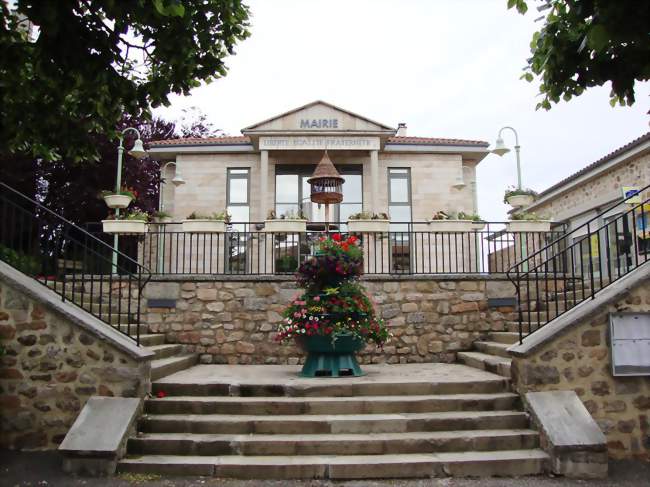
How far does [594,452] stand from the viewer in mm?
5062

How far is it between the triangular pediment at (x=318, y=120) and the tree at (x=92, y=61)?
282 inches

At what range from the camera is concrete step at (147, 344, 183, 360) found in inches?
301

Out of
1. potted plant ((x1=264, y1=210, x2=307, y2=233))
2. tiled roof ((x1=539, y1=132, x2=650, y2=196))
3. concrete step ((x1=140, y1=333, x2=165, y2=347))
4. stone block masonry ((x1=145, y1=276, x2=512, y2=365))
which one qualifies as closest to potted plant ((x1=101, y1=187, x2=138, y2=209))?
stone block masonry ((x1=145, y1=276, x2=512, y2=365))

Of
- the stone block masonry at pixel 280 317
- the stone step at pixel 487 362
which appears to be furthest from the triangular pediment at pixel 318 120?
the stone step at pixel 487 362

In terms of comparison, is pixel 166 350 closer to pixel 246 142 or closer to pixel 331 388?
pixel 331 388

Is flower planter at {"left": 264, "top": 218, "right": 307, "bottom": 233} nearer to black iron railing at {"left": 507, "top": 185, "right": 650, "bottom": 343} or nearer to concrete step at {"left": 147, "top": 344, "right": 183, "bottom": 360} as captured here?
concrete step at {"left": 147, "top": 344, "right": 183, "bottom": 360}

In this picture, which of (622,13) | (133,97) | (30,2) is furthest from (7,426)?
(622,13)

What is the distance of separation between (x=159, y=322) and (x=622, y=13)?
7.34m

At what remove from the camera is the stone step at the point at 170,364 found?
A: 6.58m

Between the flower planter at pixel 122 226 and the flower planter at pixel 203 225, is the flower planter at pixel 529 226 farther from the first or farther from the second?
the flower planter at pixel 122 226

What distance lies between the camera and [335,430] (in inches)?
216

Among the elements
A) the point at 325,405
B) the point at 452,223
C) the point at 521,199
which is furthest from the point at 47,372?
the point at 521,199

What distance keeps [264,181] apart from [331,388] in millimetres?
8372

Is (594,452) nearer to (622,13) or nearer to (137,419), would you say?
(622,13)
